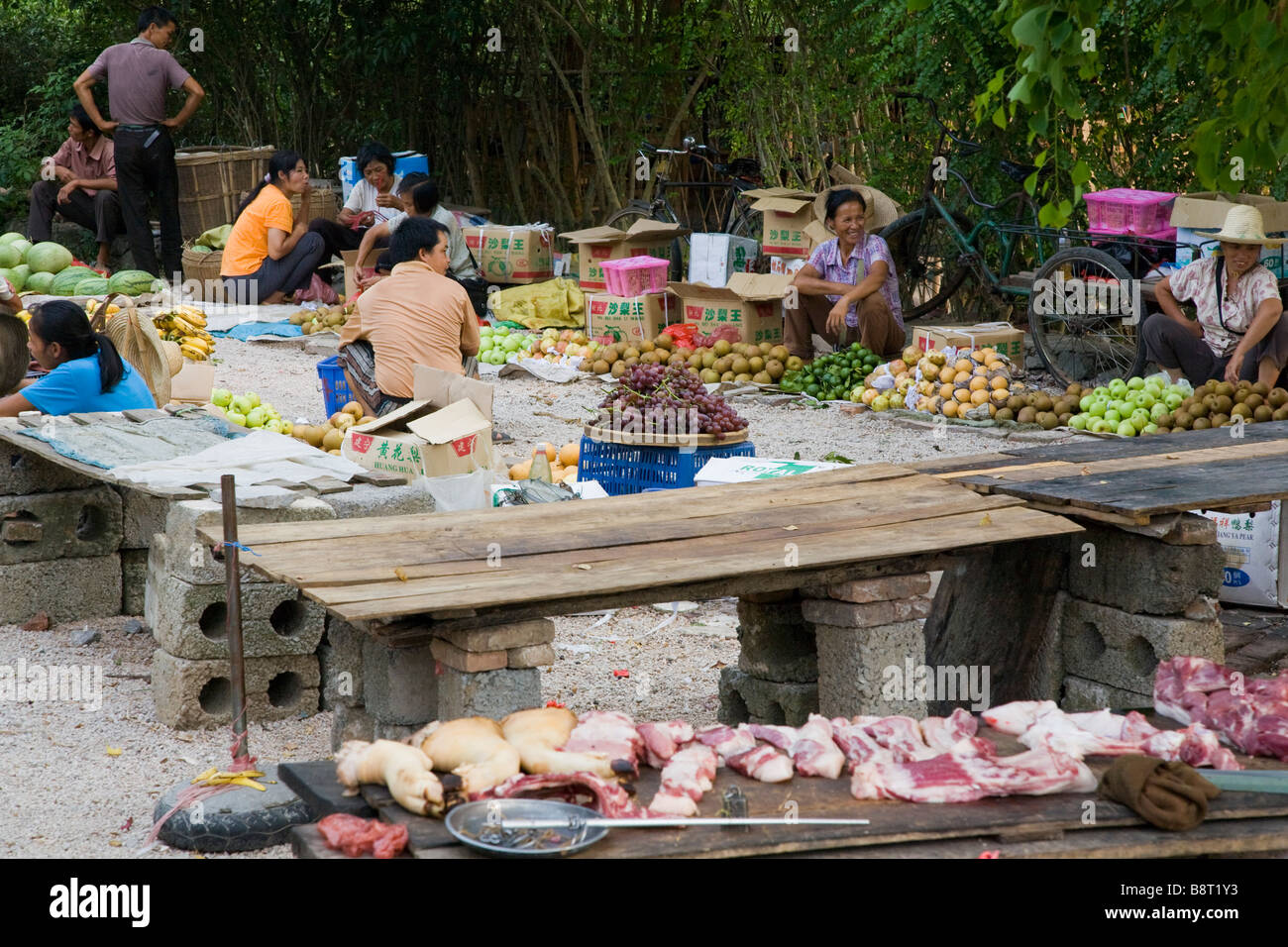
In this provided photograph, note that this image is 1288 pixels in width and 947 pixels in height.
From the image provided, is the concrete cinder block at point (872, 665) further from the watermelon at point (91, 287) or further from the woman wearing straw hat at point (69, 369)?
the watermelon at point (91, 287)

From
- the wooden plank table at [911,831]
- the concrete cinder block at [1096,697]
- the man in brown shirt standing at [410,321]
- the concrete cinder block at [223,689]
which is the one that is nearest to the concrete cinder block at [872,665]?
the concrete cinder block at [1096,697]

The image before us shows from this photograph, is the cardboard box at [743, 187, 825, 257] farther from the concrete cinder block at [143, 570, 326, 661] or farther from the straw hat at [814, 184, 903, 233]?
the concrete cinder block at [143, 570, 326, 661]

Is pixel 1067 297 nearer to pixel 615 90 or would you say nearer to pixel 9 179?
pixel 615 90

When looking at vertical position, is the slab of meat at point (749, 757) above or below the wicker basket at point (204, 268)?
below

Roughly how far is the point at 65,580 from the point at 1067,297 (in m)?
6.27

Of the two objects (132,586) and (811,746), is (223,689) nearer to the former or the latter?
(132,586)

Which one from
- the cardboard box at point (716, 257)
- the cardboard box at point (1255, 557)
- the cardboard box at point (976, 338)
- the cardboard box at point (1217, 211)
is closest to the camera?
the cardboard box at point (1255, 557)

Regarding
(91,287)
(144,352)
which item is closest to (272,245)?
(91,287)

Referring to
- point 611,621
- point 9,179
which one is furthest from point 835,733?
point 9,179

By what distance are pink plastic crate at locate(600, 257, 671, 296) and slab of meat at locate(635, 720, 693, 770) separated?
25.3 ft

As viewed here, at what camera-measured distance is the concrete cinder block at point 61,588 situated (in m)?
5.64

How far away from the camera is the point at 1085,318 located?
30.0 feet

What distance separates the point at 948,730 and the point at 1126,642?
1443 millimetres

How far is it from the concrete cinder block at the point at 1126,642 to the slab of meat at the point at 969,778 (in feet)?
4.68
